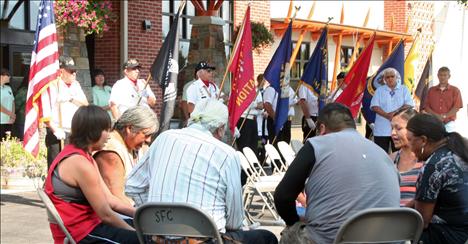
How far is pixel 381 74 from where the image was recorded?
11.5 metres

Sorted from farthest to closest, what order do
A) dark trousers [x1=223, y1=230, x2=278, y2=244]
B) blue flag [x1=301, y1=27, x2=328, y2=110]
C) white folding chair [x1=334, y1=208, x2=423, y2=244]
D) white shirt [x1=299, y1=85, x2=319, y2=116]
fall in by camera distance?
white shirt [x1=299, y1=85, x2=319, y2=116] < blue flag [x1=301, y1=27, x2=328, y2=110] < dark trousers [x1=223, y1=230, x2=278, y2=244] < white folding chair [x1=334, y1=208, x2=423, y2=244]

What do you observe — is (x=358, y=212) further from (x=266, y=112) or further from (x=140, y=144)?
(x=266, y=112)

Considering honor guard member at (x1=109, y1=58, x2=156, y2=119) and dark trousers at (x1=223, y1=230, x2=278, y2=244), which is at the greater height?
honor guard member at (x1=109, y1=58, x2=156, y2=119)

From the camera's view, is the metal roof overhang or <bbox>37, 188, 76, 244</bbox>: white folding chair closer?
<bbox>37, 188, 76, 244</bbox>: white folding chair

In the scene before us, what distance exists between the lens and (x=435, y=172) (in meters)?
4.51

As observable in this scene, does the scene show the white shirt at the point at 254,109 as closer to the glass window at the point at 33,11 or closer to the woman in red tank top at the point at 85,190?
the glass window at the point at 33,11

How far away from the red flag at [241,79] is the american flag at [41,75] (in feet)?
7.76

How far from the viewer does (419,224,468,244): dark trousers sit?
461cm

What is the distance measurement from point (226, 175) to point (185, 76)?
1070cm

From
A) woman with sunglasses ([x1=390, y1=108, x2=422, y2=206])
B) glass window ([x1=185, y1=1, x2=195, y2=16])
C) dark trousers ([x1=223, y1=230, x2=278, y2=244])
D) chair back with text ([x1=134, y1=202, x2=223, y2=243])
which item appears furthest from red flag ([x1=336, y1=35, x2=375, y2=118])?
chair back with text ([x1=134, y1=202, x2=223, y2=243])

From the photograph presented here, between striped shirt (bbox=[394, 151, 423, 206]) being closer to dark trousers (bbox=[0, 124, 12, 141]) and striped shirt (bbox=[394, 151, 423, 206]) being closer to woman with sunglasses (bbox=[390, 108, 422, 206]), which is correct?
woman with sunglasses (bbox=[390, 108, 422, 206])

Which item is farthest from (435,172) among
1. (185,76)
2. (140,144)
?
(185,76)

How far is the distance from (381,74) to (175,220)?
314 inches

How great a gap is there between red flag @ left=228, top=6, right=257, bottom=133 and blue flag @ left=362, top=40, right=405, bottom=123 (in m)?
2.56
